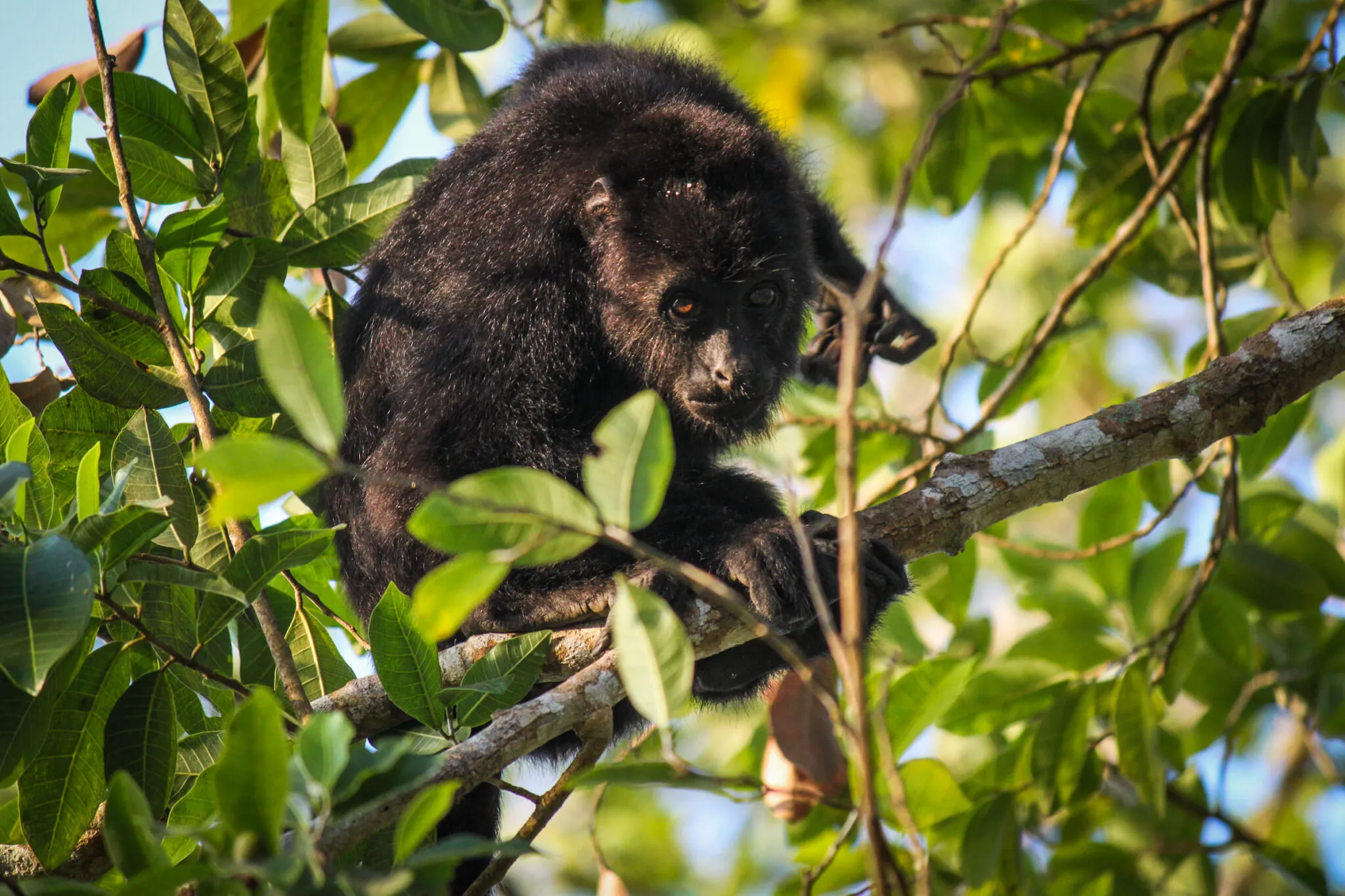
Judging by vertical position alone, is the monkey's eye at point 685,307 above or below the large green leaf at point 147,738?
above

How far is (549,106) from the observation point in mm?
3824

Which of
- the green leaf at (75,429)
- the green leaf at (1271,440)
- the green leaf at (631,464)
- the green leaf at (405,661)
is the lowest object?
the green leaf at (405,661)

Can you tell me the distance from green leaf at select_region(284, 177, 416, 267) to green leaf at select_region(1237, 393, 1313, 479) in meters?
2.92

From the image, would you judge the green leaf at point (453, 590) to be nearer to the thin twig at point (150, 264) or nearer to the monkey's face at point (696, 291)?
the thin twig at point (150, 264)

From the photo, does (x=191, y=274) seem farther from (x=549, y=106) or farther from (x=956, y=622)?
(x=956, y=622)

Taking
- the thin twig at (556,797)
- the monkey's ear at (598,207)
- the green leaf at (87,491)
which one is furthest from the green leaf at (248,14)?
the thin twig at (556,797)

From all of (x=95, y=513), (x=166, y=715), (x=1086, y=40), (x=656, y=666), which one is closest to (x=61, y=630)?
(x=95, y=513)

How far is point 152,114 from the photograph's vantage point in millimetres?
2973

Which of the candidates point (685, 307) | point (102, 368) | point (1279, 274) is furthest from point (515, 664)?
point (1279, 274)

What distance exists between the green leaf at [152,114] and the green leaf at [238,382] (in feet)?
2.07

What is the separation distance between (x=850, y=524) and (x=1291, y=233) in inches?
316

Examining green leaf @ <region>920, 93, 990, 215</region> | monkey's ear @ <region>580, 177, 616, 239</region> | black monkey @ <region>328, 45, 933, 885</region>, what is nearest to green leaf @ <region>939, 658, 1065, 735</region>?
black monkey @ <region>328, 45, 933, 885</region>

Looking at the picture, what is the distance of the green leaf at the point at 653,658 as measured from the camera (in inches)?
64.6

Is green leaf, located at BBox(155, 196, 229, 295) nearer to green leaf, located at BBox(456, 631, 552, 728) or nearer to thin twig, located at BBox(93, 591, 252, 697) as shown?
thin twig, located at BBox(93, 591, 252, 697)
